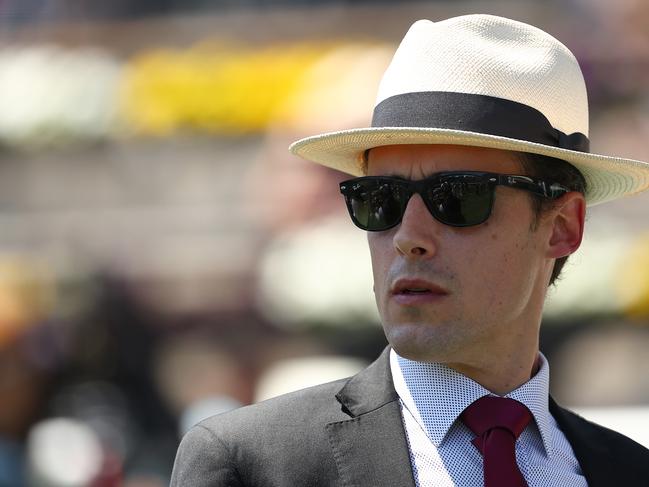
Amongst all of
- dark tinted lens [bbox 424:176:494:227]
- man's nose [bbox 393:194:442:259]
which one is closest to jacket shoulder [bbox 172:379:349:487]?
man's nose [bbox 393:194:442:259]

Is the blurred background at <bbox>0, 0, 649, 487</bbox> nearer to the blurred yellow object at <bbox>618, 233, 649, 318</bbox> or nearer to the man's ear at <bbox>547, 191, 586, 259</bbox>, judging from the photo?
the blurred yellow object at <bbox>618, 233, 649, 318</bbox>

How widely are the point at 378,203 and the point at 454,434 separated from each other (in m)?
0.58

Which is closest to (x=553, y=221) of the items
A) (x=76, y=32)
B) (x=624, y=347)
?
(x=624, y=347)

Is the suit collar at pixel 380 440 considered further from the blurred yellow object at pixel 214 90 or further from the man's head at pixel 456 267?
the blurred yellow object at pixel 214 90

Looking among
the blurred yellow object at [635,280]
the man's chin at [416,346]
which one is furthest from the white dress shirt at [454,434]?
the blurred yellow object at [635,280]

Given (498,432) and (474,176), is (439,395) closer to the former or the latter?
(498,432)

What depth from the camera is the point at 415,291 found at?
300cm

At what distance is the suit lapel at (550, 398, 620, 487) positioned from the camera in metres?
3.11

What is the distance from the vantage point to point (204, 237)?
44.4ft

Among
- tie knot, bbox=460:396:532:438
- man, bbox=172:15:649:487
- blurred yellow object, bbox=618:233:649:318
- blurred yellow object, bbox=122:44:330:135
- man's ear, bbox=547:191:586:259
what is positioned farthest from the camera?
blurred yellow object, bbox=122:44:330:135

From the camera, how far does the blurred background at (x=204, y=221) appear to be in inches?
453

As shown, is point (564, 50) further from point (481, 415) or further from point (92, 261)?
point (92, 261)

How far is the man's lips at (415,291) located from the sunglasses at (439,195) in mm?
151

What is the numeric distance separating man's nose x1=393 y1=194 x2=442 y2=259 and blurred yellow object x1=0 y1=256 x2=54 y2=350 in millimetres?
9327
